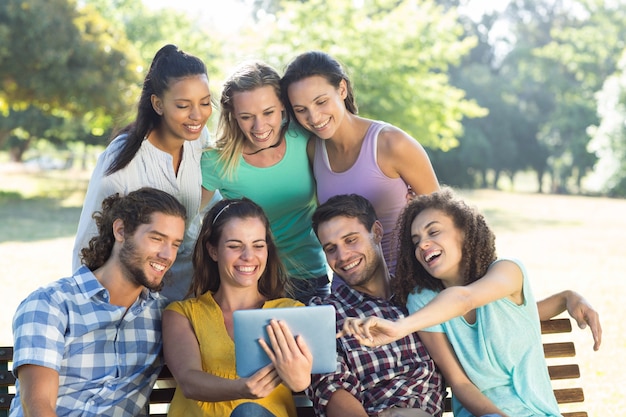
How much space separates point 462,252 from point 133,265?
1.51 metres

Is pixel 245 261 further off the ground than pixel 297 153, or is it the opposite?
pixel 297 153

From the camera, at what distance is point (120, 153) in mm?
4191

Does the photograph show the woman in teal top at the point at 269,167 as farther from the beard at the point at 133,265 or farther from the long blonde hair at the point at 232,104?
the beard at the point at 133,265

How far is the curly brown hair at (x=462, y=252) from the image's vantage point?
3.85 metres

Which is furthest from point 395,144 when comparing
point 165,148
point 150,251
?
point 150,251

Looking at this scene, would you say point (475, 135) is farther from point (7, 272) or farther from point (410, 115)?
point (7, 272)

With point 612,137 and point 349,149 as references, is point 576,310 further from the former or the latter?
point 612,137

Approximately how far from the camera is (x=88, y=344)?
3.57 metres

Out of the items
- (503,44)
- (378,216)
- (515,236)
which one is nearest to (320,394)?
(378,216)

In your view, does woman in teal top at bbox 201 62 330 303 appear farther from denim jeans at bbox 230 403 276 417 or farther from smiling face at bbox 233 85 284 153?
denim jeans at bbox 230 403 276 417

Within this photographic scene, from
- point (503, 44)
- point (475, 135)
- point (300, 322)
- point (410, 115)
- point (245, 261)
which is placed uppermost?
point (503, 44)

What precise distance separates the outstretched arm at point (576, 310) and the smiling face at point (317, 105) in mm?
1423

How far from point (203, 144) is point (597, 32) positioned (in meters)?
47.0

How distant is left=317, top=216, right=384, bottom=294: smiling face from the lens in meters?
3.87
